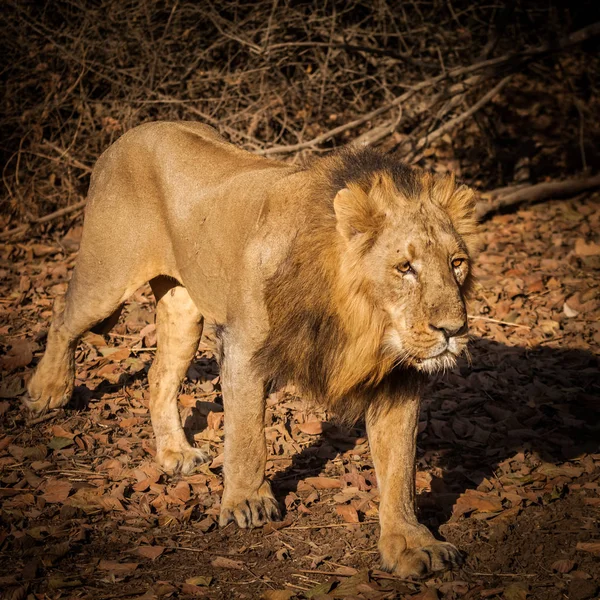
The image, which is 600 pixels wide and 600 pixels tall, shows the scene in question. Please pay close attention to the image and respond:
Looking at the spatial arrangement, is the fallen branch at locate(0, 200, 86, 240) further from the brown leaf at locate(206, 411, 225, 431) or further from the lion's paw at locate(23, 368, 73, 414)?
the brown leaf at locate(206, 411, 225, 431)

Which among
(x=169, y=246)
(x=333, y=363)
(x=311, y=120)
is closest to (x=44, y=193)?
(x=311, y=120)

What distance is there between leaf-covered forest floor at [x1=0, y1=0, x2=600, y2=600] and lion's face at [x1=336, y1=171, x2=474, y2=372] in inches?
38.7

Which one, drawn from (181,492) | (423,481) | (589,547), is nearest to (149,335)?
(181,492)

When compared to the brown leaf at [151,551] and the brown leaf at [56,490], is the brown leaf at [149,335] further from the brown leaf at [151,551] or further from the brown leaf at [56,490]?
the brown leaf at [151,551]

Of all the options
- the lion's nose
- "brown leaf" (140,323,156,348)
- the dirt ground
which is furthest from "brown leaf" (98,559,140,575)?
"brown leaf" (140,323,156,348)

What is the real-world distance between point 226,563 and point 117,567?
1.47ft

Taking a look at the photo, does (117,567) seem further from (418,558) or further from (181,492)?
(418,558)

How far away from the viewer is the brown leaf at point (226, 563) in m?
3.51

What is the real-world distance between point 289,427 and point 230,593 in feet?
6.14

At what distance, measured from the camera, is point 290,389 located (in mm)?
5652

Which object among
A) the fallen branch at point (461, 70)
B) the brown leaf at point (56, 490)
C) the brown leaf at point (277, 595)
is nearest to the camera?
the brown leaf at point (277, 595)

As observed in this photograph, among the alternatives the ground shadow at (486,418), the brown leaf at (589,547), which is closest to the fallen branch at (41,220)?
the ground shadow at (486,418)

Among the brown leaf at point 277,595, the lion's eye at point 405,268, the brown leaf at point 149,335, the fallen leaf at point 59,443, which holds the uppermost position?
the lion's eye at point 405,268

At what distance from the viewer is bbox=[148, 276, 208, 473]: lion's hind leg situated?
4.66 m
